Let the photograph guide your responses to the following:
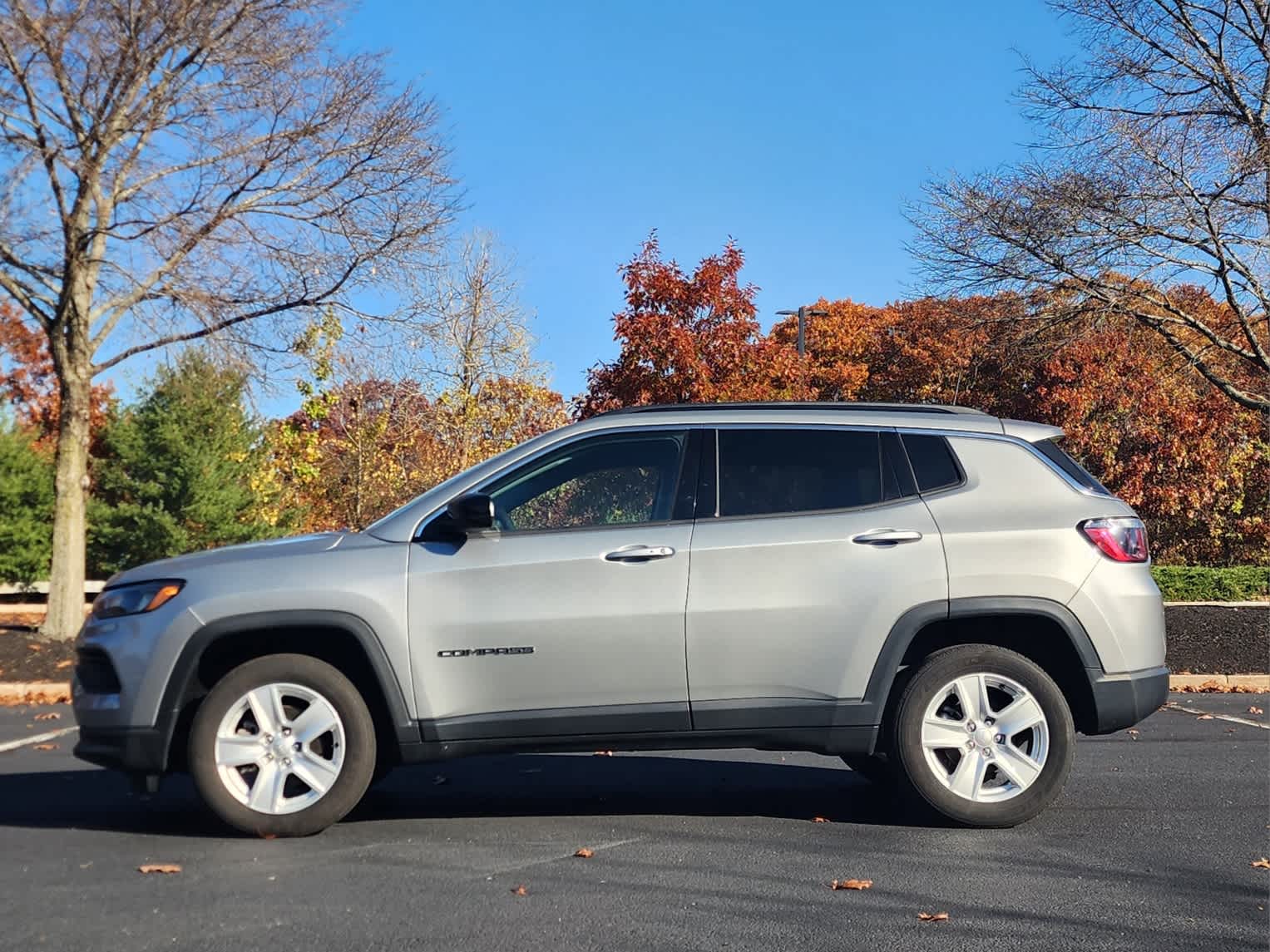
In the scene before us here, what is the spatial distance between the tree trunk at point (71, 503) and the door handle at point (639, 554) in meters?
11.0

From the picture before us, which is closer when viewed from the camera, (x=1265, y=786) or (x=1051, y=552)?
(x=1051, y=552)

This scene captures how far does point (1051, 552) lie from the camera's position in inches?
233

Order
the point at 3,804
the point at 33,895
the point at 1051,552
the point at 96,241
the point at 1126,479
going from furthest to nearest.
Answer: the point at 1126,479, the point at 96,241, the point at 3,804, the point at 1051,552, the point at 33,895

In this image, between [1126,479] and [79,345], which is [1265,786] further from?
[1126,479]

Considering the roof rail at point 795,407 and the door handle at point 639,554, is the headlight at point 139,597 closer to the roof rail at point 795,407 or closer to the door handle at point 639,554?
Answer: the door handle at point 639,554

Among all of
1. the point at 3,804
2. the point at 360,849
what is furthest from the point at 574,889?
the point at 3,804

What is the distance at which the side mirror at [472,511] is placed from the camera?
5680 millimetres

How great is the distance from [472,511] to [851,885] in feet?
7.30

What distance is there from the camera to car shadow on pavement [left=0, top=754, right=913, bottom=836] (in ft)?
20.6

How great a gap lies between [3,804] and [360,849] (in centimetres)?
236

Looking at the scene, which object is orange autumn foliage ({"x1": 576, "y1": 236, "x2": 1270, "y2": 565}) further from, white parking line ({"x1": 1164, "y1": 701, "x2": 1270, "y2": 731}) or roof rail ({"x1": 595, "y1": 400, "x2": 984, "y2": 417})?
roof rail ({"x1": 595, "y1": 400, "x2": 984, "y2": 417})

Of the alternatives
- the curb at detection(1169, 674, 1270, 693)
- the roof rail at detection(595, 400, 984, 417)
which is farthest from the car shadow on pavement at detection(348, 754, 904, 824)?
the curb at detection(1169, 674, 1270, 693)

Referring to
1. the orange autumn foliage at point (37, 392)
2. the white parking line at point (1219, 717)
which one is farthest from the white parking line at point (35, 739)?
the orange autumn foliage at point (37, 392)

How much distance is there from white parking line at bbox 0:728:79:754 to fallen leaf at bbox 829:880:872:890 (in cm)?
629
